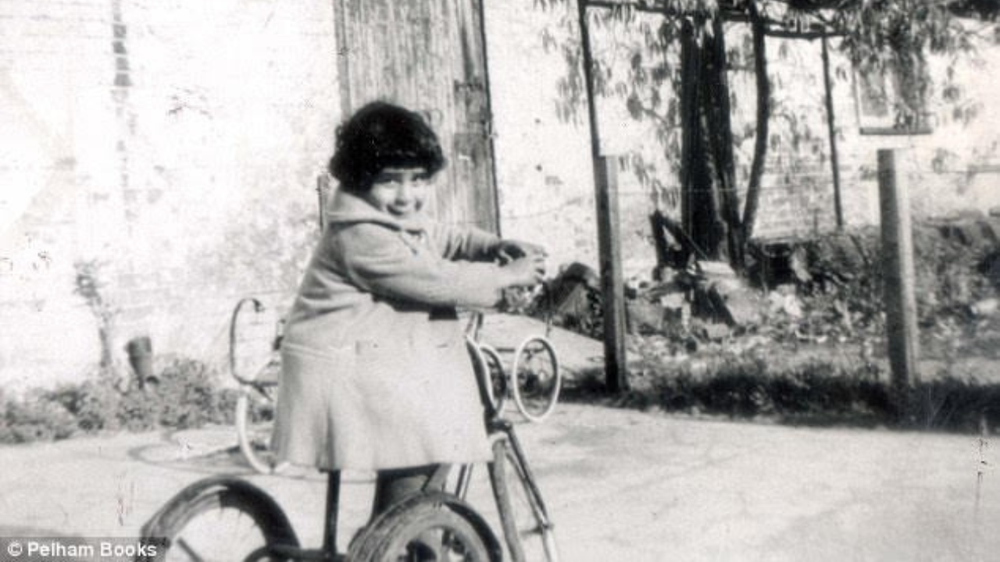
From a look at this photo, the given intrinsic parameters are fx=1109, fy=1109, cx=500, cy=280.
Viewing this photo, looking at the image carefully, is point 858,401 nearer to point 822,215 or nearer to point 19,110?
point 19,110

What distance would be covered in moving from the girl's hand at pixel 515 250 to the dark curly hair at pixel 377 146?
350 millimetres

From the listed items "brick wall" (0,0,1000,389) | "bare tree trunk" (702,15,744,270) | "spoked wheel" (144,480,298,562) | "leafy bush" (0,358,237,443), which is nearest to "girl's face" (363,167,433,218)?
"spoked wheel" (144,480,298,562)

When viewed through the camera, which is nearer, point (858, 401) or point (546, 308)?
point (858, 401)

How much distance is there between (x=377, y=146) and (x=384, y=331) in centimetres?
48

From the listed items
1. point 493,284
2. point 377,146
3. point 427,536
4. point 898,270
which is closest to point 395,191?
point 377,146

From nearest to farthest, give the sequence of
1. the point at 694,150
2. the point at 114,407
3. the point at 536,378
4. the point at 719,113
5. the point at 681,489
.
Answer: the point at 681,489
the point at 114,407
the point at 536,378
the point at 694,150
the point at 719,113

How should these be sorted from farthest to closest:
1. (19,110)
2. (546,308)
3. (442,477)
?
1. (546,308)
2. (19,110)
3. (442,477)

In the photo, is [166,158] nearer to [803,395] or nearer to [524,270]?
[803,395]

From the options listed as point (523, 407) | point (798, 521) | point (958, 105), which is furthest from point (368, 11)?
point (958, 105)

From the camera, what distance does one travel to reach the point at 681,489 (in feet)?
15.8

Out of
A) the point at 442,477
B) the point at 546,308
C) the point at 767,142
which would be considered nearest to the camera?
the point at 442,477

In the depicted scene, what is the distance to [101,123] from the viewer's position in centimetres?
739

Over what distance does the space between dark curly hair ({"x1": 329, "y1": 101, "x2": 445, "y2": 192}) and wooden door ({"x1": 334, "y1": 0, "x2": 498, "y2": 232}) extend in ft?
19.2

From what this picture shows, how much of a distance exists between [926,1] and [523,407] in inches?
230
